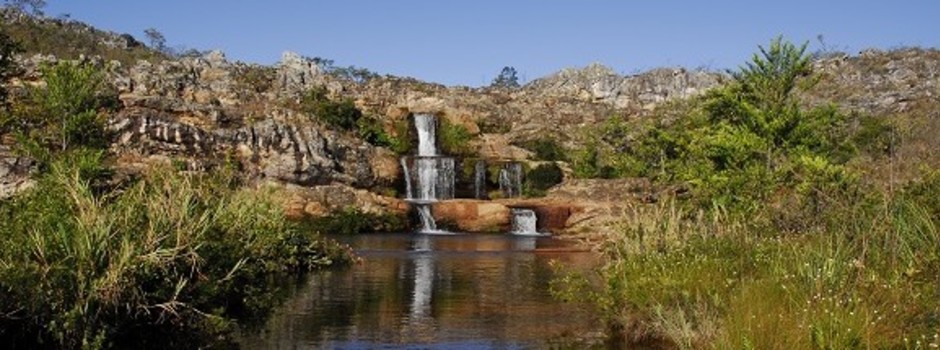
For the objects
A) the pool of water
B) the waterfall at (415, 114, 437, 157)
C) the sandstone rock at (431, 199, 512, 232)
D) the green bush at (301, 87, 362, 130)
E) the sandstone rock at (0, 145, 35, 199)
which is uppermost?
the green bush at (301, 87, 362, 130)

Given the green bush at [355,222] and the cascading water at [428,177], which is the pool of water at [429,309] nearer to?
the green bush at [355,222]

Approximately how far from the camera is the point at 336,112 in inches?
2459

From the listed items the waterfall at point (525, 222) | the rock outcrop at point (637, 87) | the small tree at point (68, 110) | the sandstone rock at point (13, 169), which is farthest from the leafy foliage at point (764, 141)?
the rock outcrop at point (637, 87)

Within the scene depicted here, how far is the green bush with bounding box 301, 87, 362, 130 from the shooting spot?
61.3 metres

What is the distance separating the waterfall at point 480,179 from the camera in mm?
53000

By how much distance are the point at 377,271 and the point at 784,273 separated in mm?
14190

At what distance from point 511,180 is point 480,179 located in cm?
209

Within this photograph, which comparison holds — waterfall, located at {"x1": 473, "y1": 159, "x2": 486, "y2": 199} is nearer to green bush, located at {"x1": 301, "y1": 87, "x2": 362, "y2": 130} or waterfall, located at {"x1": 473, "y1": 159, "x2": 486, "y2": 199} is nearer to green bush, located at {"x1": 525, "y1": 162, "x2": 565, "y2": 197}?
green bush, located at {"x1": 525, "y1": 162, "x2": 565, "y2": 197}

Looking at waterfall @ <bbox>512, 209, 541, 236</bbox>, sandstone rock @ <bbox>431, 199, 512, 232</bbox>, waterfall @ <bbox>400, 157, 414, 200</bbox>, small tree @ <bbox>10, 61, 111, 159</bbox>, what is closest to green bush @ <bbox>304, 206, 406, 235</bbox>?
sandstone rock @ <bbox>431, 199, 512, 232</bbox>

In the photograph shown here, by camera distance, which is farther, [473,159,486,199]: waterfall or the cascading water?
[473,159,486,199]: waterfall

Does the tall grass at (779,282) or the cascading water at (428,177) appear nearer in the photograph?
the tall grass at (779,282)

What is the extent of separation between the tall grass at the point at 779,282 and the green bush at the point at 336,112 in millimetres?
48866

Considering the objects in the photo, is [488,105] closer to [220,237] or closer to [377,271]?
[377,271]

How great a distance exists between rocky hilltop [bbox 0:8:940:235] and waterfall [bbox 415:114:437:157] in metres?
1.60
